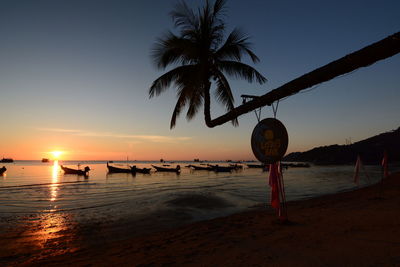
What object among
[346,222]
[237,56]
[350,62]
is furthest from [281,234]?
[237,56]

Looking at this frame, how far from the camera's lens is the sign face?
439 centimetres

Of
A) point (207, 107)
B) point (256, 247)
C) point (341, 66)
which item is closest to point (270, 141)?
point (341, 66)

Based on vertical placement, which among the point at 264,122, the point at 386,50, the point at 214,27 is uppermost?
the point at 214,27

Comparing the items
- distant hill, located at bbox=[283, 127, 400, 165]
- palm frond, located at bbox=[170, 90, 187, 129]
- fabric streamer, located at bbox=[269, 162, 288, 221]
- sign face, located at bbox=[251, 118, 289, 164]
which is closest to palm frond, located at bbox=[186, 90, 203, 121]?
palm frond, located at bbox=[170, 90, 187, 129]

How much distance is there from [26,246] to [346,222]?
35.7ft

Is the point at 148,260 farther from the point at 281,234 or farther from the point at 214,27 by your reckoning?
the point at 214,27

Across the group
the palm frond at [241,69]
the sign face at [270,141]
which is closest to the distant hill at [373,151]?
the palm frond at [241,69]

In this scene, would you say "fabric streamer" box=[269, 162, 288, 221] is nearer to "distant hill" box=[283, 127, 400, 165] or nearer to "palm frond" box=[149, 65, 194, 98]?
"palm frond" box=[149, 65, 194, 98]

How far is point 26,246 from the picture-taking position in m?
7.46

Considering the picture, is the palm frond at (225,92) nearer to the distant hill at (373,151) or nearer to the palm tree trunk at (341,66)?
the palm tree trunk at (341,66)

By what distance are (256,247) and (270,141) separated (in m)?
2.81

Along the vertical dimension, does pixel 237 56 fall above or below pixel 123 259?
above

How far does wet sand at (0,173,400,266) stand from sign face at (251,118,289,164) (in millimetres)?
2139

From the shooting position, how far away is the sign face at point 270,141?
4.39 m
